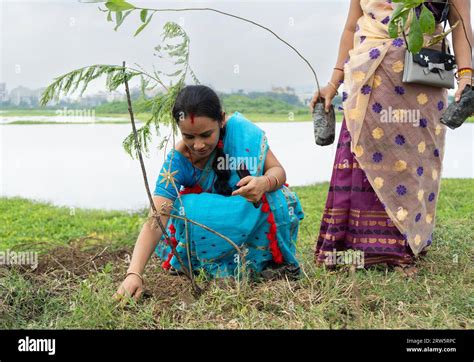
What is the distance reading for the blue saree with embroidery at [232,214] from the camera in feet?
10.4

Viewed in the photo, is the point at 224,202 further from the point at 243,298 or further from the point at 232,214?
the point at 243,298

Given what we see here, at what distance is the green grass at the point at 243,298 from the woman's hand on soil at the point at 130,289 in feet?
0.17

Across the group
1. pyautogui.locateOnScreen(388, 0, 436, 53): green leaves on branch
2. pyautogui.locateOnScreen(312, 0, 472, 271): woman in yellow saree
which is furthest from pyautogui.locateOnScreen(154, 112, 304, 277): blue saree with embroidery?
pyautogui.locateOnScreen(388, 0, 436, 53): green leaves on branch

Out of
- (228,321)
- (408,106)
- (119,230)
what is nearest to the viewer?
(228,321)

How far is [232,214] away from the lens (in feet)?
10.4

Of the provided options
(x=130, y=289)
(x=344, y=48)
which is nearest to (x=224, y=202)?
(x=130, y=289)

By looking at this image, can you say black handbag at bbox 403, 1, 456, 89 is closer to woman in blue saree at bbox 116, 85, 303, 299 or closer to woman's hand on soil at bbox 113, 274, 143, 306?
woman in blue saree at bbox 116, 85, 303, 299

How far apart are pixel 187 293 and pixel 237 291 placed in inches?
11.0

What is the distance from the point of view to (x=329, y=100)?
3.50 meters

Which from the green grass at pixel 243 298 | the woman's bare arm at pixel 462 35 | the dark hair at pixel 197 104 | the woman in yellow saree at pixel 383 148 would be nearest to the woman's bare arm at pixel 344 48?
the woman in yellow saree at pixel 383 148

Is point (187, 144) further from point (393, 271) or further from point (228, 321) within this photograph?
point (393, 271)

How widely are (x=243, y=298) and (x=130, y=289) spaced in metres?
0.50
